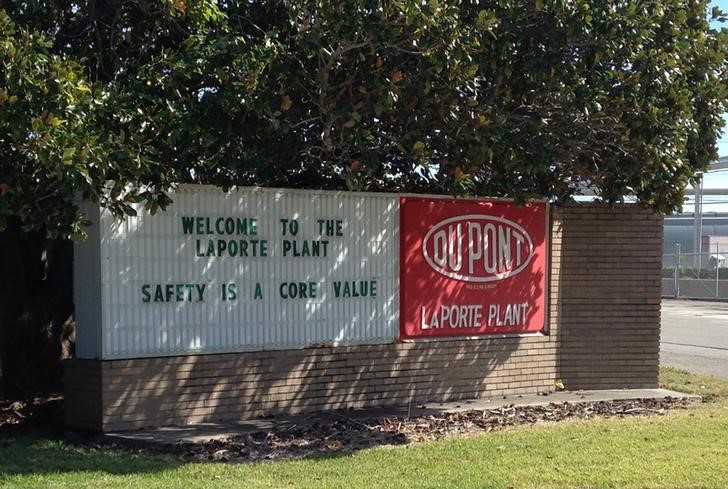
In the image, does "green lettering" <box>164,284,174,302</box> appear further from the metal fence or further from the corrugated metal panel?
the metal fence

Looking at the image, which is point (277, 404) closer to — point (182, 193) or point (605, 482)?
point (182, 193)

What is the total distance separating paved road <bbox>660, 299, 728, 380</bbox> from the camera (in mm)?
17047

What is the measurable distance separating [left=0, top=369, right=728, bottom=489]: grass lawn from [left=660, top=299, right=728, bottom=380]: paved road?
6.75 meters

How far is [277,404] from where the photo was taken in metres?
10.8

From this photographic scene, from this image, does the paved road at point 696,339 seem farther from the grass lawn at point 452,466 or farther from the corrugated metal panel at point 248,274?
the corrugated metal panel at point 248,274

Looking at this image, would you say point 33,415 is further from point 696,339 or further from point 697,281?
point 697,281

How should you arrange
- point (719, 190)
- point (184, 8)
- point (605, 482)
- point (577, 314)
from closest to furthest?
point (605, 482) < point (184, 8) < point (577, 314) < point (719, 190)

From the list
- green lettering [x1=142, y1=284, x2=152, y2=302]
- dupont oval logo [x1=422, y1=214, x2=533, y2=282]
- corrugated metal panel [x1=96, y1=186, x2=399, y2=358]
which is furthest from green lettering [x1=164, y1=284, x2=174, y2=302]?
dupont oval logo [x1=422, y1=214, x2=533, y2=282]

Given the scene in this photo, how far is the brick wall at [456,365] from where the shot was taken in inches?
385

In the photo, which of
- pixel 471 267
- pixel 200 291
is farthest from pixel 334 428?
pixel 471 267

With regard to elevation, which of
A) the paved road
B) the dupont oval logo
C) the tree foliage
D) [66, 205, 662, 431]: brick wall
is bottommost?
the paved road

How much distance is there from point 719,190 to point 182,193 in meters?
44.8

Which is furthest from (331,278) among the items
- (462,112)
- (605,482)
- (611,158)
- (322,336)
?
(605,482)

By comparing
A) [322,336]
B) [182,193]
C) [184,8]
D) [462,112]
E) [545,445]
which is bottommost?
[545,445]
